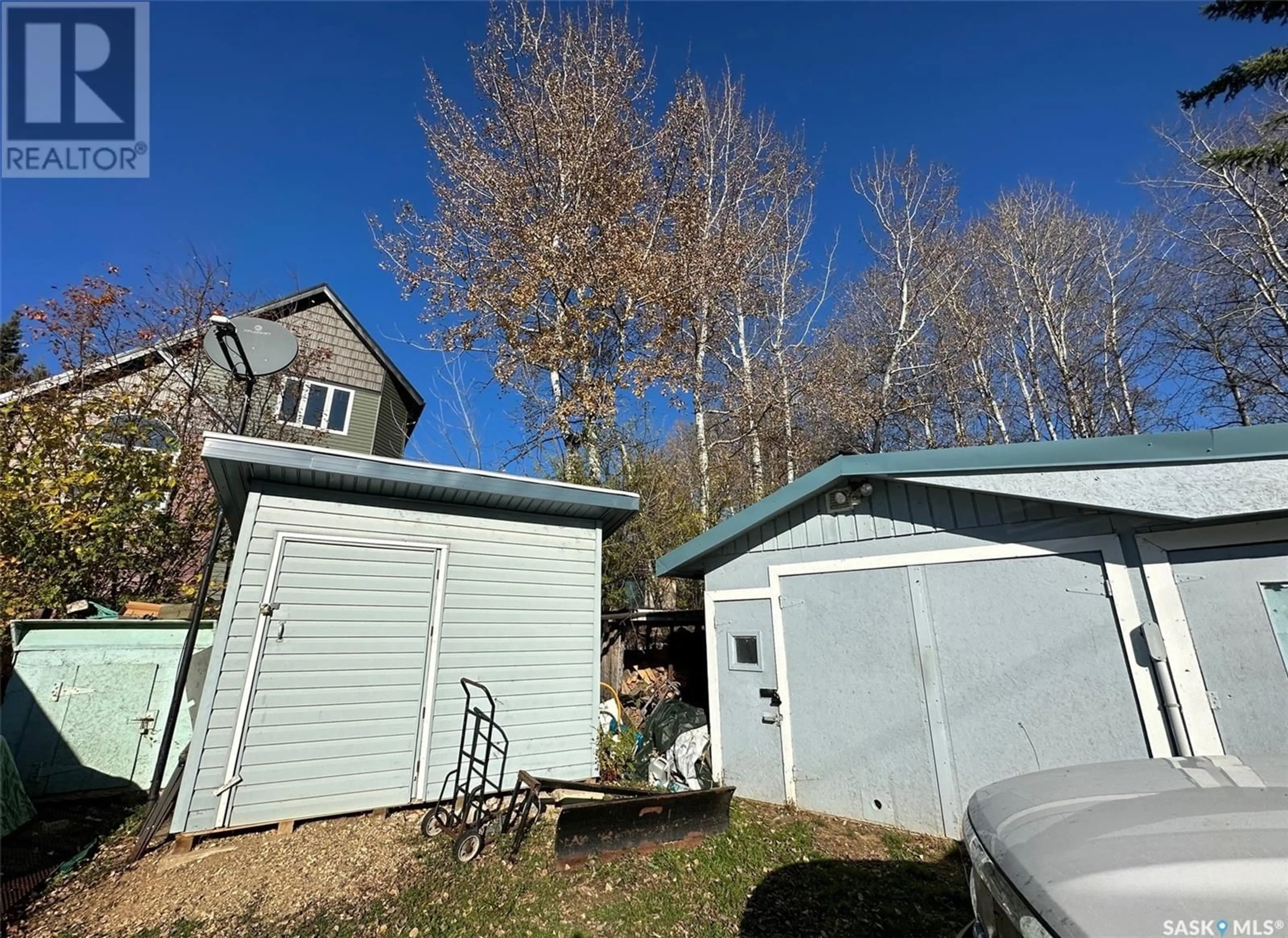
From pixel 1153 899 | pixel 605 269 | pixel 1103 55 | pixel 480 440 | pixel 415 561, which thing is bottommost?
pixel 1153 899

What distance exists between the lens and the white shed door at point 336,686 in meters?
4.19

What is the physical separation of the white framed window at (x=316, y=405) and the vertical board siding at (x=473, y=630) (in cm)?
769

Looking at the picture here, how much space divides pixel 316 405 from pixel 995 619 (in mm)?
13862

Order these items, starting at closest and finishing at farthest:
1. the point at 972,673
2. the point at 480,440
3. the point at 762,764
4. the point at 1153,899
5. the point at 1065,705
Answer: the point at 1153,899 < the point at 1065,705 < the point at 972,673 < the point at 762,764 < the point at 480,440

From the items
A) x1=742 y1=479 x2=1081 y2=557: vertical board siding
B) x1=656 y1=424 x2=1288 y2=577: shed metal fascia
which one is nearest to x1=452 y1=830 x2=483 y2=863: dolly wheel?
x1=656 y1=424 x2=1288 y2=577: shed metal fascia

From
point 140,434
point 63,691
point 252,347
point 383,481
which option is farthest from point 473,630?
point 140,434

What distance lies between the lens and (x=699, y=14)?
1258cm

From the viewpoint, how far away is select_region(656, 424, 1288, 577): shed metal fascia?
3.46 metres

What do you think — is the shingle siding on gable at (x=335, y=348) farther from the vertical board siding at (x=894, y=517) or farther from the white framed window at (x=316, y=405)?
the vertical board siding at (x=894, y=517)

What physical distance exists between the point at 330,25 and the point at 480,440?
748cm

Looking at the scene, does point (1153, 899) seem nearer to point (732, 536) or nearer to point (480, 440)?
point (732, 536)

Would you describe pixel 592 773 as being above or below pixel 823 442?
below

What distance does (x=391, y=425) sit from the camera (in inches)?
564

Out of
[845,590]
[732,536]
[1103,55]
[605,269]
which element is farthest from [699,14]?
[845,590]
